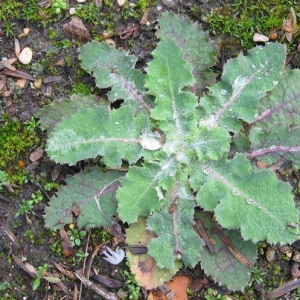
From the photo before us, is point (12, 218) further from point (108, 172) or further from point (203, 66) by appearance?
point (203, 66)

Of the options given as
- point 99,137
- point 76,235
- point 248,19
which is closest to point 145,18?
point 248,19

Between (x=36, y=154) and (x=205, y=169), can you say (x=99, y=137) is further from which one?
(x=205, y=169)

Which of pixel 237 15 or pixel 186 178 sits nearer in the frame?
pixel 186 178

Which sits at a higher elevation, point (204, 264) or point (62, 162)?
point (62, 162)

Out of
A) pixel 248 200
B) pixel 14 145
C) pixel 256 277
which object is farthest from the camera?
pixel 14 145

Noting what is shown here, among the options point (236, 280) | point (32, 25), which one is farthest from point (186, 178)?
point (32, 25)

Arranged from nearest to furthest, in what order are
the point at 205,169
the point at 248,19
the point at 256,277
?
the point at 205,169 → the point at 256,277 → the point at 248,19

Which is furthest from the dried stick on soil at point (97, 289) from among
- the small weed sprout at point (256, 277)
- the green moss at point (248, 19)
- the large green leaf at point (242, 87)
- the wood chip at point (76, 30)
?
the green moss at point (248, 19)
